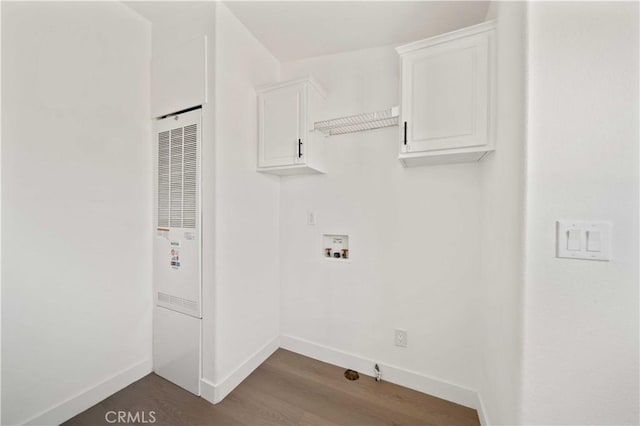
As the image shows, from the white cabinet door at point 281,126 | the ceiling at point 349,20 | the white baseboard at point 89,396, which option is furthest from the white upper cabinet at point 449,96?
the white baseboard at point 89,396

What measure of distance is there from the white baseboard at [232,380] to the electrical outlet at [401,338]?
1.14m

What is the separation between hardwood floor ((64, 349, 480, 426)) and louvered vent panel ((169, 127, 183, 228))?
4.01 feet

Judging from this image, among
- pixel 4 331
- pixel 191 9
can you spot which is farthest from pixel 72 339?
pixel 191 9

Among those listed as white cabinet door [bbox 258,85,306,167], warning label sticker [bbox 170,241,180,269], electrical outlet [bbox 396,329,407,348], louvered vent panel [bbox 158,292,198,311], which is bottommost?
electrical outlet [bbox 396,329,407,348]

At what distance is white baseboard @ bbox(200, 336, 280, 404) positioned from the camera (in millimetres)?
1718

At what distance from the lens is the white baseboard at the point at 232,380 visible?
1.72 meters

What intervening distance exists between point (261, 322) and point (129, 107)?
2022 millimetres

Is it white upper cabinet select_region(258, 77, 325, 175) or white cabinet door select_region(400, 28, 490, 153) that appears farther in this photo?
white upper cabinet select_region(258, 77, 325, 175)

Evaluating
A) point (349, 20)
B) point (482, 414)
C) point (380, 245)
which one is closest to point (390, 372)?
point (482, 414)

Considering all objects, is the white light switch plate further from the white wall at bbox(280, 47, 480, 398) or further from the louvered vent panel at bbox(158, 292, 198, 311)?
the louvered vent panel at bbox(158, 292, 198, 311)

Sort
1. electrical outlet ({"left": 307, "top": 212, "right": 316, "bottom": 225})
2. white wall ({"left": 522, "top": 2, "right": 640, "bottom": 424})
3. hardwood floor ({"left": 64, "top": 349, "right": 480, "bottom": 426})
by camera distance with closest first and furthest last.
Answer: white wall ({"left": 522, "top": 2, "right": 640, "bottom": 424})
hardwood floor ({"left": 64, "top": 349, "right": 480, "bottom": 426})
electrical outlet ({"left": 307, "top": 212, "right": 316, "bottom": 225})

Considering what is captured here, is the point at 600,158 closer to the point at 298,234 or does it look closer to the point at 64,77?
the point at 298,234

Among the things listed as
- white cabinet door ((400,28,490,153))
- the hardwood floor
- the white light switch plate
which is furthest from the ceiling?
the hardwood floor

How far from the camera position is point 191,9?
177cm
